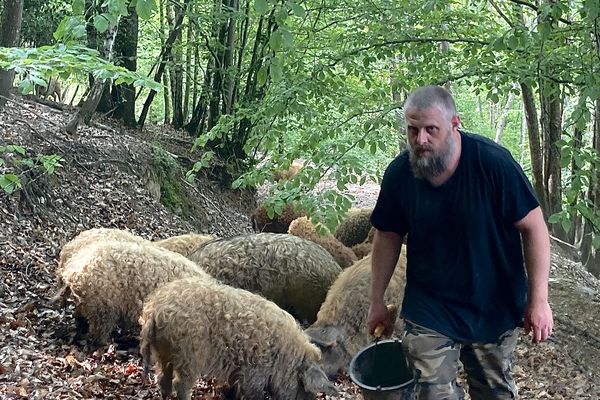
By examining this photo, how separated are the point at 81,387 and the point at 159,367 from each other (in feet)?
2.05

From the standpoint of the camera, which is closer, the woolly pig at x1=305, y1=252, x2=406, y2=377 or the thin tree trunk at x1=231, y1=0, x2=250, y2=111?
the woolly pig at x1=305, y1=252, x2=406, y2=377

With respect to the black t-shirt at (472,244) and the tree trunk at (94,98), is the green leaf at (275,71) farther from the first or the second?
the tree trunk at (94,98)

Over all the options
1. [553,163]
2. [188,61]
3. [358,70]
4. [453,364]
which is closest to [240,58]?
[188,61]

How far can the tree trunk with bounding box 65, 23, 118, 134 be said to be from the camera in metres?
10.1

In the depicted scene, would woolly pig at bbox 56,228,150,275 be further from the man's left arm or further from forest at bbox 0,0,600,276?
the man's left arm

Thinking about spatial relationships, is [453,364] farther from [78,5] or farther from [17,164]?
[17,164]

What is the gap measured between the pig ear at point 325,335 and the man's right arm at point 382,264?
166cm

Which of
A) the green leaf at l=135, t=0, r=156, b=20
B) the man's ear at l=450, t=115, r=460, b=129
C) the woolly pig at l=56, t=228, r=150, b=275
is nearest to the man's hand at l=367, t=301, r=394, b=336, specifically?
the man's ear at l=450, t=115, r=460, b=129

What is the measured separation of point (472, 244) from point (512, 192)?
355 millimetres

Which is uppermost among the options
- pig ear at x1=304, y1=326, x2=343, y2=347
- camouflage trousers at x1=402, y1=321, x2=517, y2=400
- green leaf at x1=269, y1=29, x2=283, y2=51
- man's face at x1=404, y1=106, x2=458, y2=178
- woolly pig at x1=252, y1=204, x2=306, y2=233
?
green leaf at x1=269, y1=29, x2=283, y2=51

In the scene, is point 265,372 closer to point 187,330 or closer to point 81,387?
point 187,330

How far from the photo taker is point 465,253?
3865mm

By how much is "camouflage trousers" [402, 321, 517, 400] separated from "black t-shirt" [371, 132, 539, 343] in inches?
2.5

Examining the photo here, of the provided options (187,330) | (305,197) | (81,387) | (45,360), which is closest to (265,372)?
(187,330)
